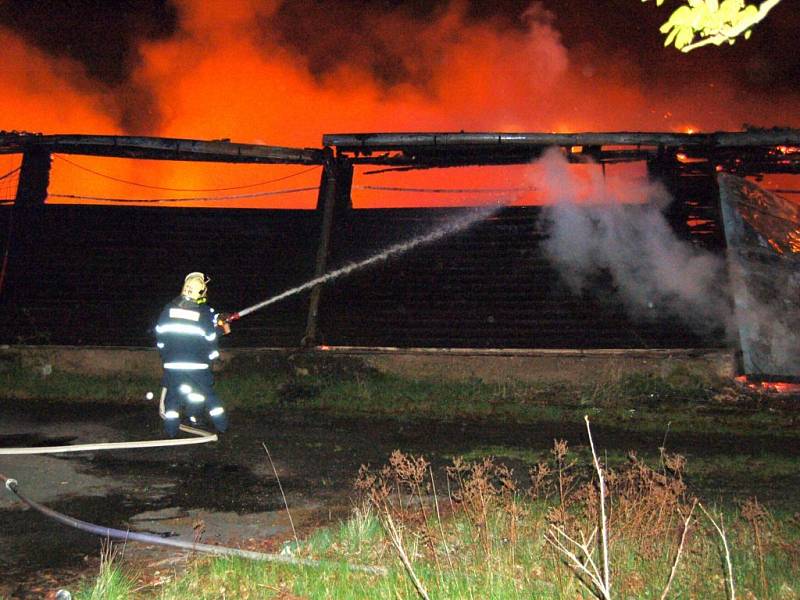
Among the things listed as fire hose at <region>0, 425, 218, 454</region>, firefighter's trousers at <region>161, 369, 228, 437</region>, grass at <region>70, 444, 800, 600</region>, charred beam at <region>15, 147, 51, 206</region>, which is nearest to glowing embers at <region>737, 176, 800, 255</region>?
grass at <region>70, 444, 800, 600</region>

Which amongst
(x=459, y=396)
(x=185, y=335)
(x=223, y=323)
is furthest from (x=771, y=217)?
(x=185, y=335)

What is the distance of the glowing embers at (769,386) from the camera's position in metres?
8.16

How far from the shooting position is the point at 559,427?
7.65 metres

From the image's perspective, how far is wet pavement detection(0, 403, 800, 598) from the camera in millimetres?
4098

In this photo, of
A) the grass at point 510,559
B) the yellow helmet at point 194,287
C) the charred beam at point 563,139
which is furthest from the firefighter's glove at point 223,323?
the charred beam at point 563,139

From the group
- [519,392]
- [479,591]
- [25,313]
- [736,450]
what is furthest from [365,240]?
[479,591]

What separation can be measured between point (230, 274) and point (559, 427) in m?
6.16

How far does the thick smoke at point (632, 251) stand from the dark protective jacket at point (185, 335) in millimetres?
5977

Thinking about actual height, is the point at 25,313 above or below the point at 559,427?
above

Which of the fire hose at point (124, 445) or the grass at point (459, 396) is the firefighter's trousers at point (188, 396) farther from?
the grass at point (459, 396)

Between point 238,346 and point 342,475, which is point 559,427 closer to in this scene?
point 342,475

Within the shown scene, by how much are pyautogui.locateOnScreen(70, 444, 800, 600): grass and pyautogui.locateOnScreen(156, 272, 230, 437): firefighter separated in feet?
9.25

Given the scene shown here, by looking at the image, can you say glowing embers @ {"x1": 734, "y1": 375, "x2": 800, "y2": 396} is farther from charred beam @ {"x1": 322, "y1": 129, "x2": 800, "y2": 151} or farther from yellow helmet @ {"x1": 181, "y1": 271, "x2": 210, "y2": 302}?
yellow helmet @ {"x1": 181, "y1": 271, "x2": 210, "y2": 302}

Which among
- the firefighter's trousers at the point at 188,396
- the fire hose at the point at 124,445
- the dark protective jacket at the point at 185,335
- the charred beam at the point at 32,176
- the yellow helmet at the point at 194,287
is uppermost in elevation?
the charred beam at the point at 32,176
